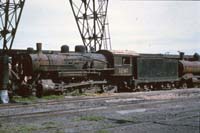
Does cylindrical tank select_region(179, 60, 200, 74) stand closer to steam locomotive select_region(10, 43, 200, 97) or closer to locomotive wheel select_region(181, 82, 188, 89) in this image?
steam locomotive select_region(10, 43, 200, 97)

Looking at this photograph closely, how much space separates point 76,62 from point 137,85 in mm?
5348

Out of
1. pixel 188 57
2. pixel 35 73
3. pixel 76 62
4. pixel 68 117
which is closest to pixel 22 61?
pixel 35 73

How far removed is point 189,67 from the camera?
29.4 m

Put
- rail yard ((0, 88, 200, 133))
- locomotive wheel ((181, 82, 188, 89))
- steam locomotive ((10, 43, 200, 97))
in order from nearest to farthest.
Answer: rail yard ((0, 88, 200, 133)) → steam locomotive ((10, 43, 200, 97)) → locomotive wheel ((181, 82, 188, 89))

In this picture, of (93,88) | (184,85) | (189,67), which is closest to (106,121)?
(93,88)

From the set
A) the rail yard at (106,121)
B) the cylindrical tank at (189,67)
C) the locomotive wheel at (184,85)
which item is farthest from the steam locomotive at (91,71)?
the rail yard at (106,121)

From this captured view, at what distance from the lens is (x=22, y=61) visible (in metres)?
20.0

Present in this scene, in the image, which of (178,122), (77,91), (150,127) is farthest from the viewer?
(77,91)

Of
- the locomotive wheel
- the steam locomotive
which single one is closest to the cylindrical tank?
the steam locomotive

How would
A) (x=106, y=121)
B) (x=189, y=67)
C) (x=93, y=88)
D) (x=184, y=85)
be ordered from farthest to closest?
1. (x=189, y=67)
2. (x=184, y=85)
3. (x=93, y=88)
4. (x=106, y=121)

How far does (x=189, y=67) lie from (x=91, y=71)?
10608 millimetres

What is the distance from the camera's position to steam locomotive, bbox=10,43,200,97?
63.9 ft

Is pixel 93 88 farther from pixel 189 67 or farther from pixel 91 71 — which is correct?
pixel 189 67

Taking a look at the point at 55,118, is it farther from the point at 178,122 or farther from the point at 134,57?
the point at 134,57
